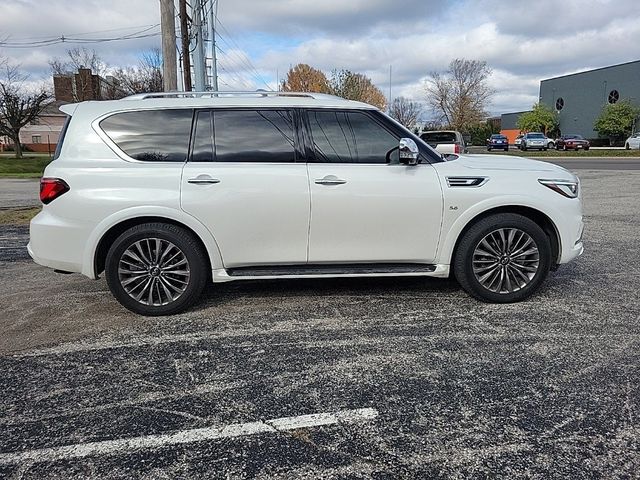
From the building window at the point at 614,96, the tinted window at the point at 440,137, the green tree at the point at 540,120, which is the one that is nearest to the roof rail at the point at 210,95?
the tinted window at the point at 440,137

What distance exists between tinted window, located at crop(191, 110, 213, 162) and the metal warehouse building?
60.9 meters

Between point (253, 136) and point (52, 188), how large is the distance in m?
1.79

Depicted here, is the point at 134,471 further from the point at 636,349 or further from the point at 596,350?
the point at 636,349

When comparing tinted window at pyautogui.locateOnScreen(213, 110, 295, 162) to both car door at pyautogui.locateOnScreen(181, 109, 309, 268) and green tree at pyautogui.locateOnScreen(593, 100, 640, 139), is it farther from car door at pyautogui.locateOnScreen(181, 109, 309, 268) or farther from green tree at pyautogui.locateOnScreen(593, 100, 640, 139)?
green tree at pyautogui.locateOnScreen(593, 100, 640, 139)

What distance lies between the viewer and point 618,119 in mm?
50688

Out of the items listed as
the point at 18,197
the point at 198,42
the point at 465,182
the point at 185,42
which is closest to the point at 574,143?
the point at 198,42

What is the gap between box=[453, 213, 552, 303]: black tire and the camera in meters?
4.46

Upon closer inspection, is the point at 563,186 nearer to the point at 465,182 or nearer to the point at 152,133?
the point at 465,182

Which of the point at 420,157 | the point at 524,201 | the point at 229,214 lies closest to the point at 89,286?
the point at 229,214

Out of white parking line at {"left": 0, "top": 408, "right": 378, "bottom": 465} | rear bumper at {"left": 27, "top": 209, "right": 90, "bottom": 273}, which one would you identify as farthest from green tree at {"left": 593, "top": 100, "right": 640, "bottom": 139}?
white parking line at {"left": 0, "top": 408, "right": 378, "bottom": 465}

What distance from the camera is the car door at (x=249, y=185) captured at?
4227 mm

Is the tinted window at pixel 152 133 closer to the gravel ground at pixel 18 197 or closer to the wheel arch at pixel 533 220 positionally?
the wheel arch at pixel 533 220

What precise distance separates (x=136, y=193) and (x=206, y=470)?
258 centimetres

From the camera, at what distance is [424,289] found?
505cm
